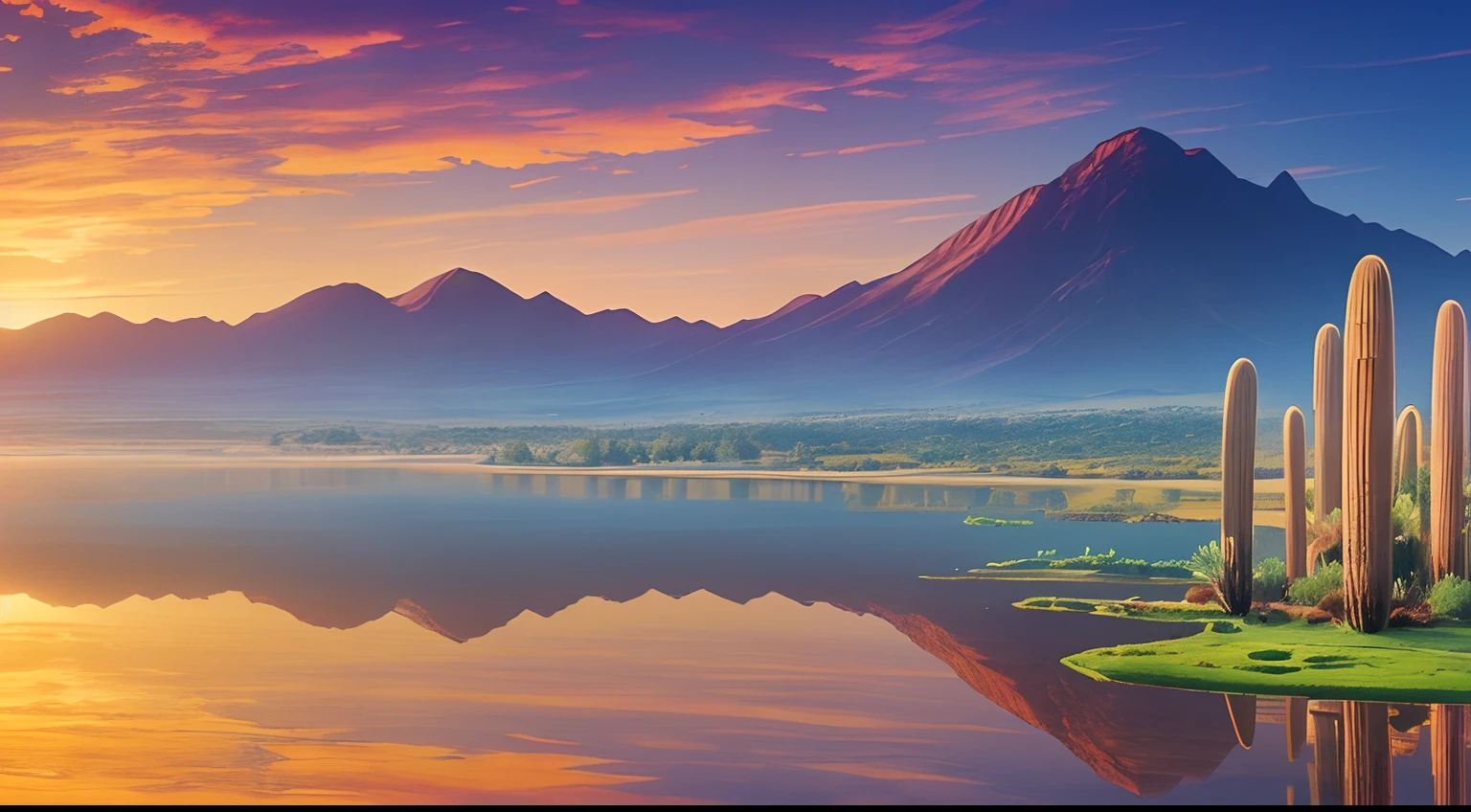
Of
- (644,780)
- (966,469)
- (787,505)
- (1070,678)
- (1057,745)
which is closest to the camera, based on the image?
(644,780)

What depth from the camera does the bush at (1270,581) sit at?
830 inches

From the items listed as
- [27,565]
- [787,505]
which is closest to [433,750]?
[27,565]

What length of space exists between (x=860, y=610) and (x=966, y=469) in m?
64.4

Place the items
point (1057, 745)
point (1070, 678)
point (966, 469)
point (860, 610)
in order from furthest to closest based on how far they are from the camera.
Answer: point (966, 469) < point (860, 610) < point (1070, 678) < point (1057, 745)

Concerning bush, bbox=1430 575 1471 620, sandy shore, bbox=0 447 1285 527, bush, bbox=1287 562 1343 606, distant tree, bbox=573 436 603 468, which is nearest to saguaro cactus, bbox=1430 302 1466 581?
bush, bbox=1430 575 1471 620

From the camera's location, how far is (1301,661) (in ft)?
54.8

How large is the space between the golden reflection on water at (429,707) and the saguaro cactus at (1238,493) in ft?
15.4

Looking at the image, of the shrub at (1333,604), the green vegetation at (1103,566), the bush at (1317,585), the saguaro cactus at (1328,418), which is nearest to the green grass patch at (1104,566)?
the green vegetation at (1103,566)

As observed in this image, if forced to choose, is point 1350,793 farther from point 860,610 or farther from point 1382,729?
point 860,610

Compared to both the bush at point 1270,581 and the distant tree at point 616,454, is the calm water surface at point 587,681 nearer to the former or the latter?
the bush at point 1270,581

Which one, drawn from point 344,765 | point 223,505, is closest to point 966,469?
point 223,505

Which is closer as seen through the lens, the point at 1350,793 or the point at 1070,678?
the point at 1350,793

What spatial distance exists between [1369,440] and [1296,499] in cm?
388

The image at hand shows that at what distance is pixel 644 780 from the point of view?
497 inches
